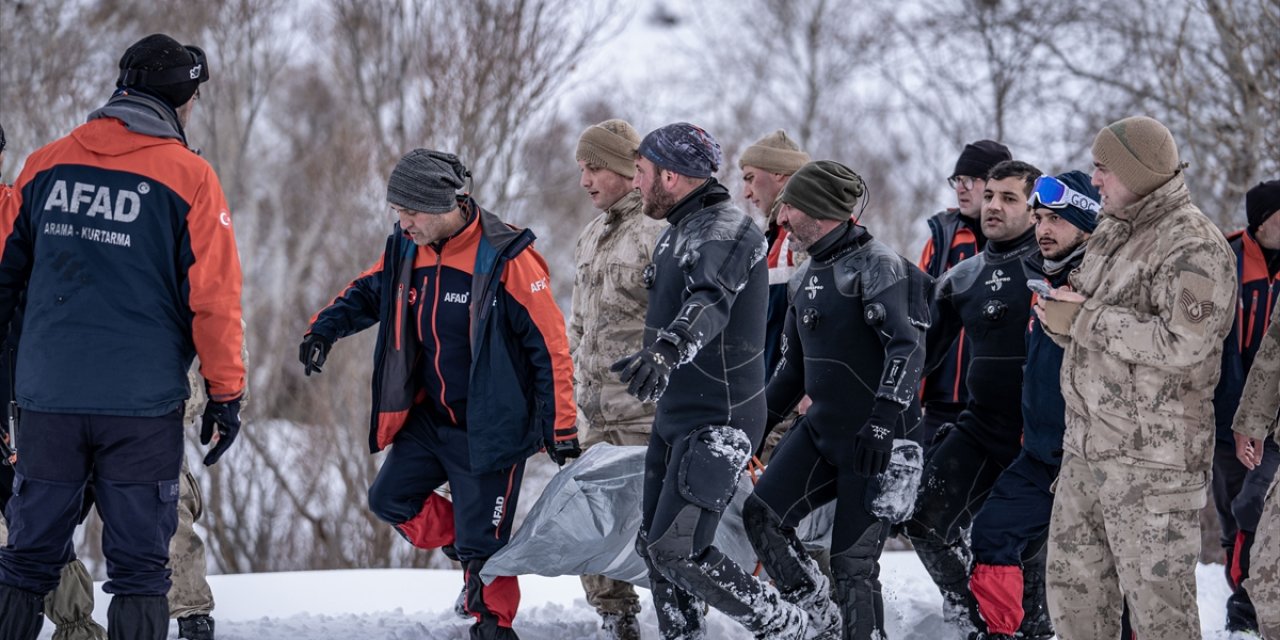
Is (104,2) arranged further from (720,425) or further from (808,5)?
(808,5)

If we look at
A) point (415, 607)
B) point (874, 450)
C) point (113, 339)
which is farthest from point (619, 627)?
point (113, 339)

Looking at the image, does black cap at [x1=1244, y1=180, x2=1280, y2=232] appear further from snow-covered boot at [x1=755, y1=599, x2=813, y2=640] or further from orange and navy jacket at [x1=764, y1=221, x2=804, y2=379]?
snow-covered boot at [x1=755, y1=599, x2=813, y2=640]

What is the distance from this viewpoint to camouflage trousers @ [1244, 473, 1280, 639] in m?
4.03

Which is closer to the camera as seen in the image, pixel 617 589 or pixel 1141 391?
pixel 1141 391

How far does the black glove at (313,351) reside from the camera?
5.09 metres

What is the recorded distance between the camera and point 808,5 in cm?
2472

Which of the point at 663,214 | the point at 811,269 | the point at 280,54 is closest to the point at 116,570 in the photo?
the point at 663,214

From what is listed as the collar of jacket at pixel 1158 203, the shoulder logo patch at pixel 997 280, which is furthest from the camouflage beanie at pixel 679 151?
the collar of jacket at pixel 1158 203

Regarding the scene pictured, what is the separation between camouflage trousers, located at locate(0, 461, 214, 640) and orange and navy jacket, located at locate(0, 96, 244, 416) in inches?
38.1

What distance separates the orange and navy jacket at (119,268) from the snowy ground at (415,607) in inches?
63.2

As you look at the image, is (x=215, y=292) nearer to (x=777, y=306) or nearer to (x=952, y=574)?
(x=777, y=306)

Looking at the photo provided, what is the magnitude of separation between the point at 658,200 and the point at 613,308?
3.39 feet

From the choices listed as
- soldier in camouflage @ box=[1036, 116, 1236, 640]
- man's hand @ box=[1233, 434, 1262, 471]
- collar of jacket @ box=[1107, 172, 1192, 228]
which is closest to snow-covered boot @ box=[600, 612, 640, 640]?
soldier in camouflage @ box=[1036, 116, 1236, 640]

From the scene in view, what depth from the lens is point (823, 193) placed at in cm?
507
